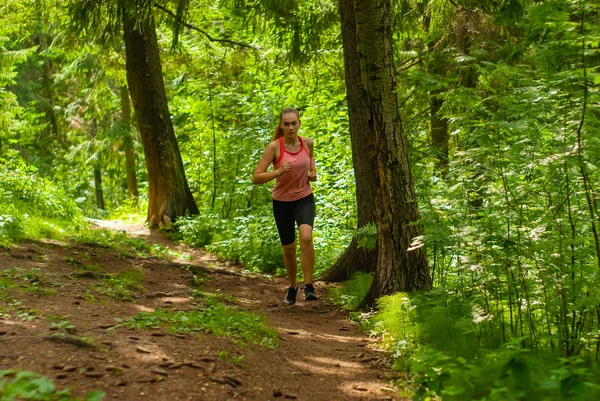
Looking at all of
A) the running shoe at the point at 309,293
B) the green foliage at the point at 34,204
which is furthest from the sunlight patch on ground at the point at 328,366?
the green foliage at the point at 34,204

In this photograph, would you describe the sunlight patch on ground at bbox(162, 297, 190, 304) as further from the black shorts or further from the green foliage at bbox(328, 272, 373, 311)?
the green foliage at bbox(328, 272, 373, 311)

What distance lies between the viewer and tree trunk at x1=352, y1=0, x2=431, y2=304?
632cm

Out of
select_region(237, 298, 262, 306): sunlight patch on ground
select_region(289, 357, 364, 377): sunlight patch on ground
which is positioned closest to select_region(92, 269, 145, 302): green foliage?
select_region(237, 298, 262, 306): sunlight patch on ground

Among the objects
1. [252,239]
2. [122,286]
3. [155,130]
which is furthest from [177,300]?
[155,130]

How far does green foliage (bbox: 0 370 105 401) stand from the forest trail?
0.76ft

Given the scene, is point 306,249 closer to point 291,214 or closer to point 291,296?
point 291,214

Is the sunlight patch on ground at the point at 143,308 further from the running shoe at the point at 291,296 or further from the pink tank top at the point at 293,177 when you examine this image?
the pink tank top at the point at 293,177

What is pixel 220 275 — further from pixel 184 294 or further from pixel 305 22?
pixel 305 22

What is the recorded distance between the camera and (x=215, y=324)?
17.0 ft

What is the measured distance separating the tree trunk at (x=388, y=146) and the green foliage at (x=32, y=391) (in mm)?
3835

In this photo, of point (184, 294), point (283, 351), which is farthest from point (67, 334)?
point (184, 294)

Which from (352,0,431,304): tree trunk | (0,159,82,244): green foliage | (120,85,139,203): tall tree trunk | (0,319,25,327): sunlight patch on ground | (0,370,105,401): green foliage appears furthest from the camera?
(120,85,139,203): tall tree trunk

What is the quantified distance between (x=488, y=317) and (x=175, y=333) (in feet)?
7.72

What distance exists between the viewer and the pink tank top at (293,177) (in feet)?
23.3
